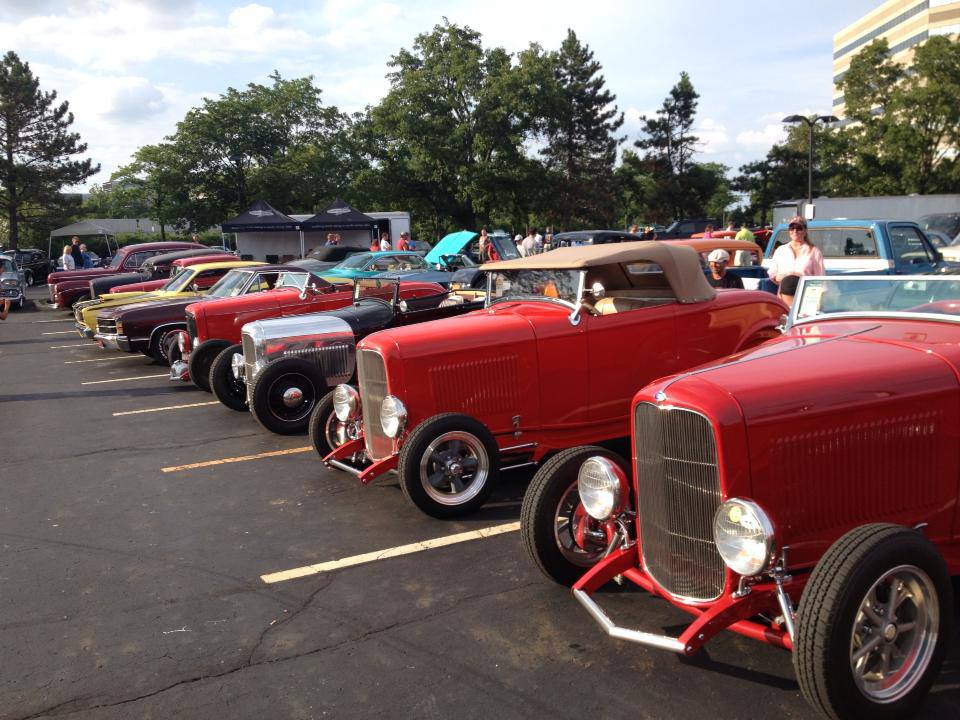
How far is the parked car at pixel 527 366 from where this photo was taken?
5.49 metres

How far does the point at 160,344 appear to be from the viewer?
42.8 feet

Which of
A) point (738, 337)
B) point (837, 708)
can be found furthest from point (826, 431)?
point (738, 337)

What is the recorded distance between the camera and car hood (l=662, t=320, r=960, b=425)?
319cm

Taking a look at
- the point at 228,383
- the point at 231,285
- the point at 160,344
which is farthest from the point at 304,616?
the point at 160,344

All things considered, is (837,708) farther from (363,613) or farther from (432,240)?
(432,240)

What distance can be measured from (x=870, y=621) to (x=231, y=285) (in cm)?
1113

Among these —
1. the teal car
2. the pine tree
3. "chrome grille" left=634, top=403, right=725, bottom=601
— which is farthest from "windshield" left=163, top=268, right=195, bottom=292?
the pine tree

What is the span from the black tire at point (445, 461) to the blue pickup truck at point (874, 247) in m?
8.43

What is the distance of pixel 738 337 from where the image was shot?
263 inches

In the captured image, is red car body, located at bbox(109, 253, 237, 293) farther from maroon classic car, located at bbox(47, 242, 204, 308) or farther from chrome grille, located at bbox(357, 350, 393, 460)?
chrome grille, located at bbox(357, 350, 393, 460)

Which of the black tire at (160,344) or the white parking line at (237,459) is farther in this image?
the black tire at (160,344)

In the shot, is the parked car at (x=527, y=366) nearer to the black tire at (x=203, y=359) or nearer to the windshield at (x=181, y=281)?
the black tire at (x=203, y=359)

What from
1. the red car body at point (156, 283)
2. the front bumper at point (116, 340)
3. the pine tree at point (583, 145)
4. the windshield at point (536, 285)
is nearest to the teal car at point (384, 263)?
the red car body at point (156, 283)

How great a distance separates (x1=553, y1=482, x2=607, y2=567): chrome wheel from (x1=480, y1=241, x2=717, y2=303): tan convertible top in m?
2.36
